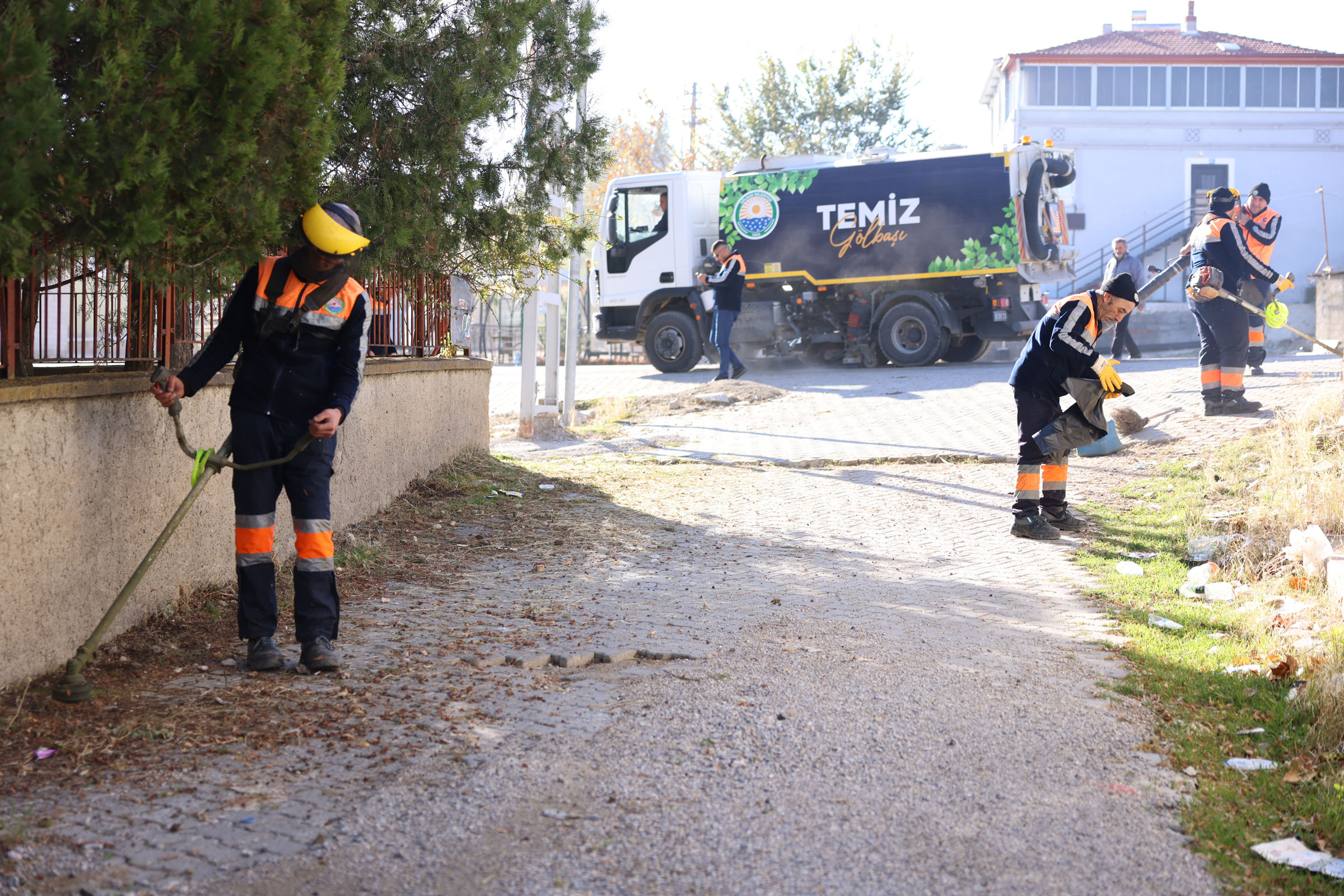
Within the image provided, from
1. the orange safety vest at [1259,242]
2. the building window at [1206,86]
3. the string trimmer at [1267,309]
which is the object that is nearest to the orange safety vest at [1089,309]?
the string trimmer at [1267,309]

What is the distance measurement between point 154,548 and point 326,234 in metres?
1.29

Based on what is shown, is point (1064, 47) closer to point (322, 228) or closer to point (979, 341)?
point (979, 341)

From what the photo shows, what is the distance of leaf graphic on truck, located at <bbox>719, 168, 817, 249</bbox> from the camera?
19344 millimetres

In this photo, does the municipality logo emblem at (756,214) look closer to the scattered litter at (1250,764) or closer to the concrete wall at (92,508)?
the concrete wall at (92,508)

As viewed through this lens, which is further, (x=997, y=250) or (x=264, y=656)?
(x=997, y=250)

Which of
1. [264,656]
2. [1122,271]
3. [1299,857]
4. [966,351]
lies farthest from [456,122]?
[966,351]

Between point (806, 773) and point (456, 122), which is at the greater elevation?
point (456, 122)

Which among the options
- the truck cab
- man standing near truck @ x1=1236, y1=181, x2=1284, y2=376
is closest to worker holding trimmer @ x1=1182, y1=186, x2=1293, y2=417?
man standing near truck @ x1=1236, y1=181, x2=1284, y2=376

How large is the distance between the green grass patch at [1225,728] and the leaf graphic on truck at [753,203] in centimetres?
1318

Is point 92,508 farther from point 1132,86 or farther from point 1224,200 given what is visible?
point 1132,86

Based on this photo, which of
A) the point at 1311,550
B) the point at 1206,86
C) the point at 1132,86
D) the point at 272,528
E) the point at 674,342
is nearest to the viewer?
the point at 272,528

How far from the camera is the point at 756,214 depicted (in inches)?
770

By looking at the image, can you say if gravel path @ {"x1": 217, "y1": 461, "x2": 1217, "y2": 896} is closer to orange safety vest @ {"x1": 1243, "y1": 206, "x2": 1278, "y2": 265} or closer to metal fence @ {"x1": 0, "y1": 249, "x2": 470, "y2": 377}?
metal fence @ {"x1": 0, "y1": 249, "x2": 470, "y2": 377}

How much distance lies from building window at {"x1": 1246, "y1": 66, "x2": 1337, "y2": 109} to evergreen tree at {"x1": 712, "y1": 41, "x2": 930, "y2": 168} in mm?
10000
